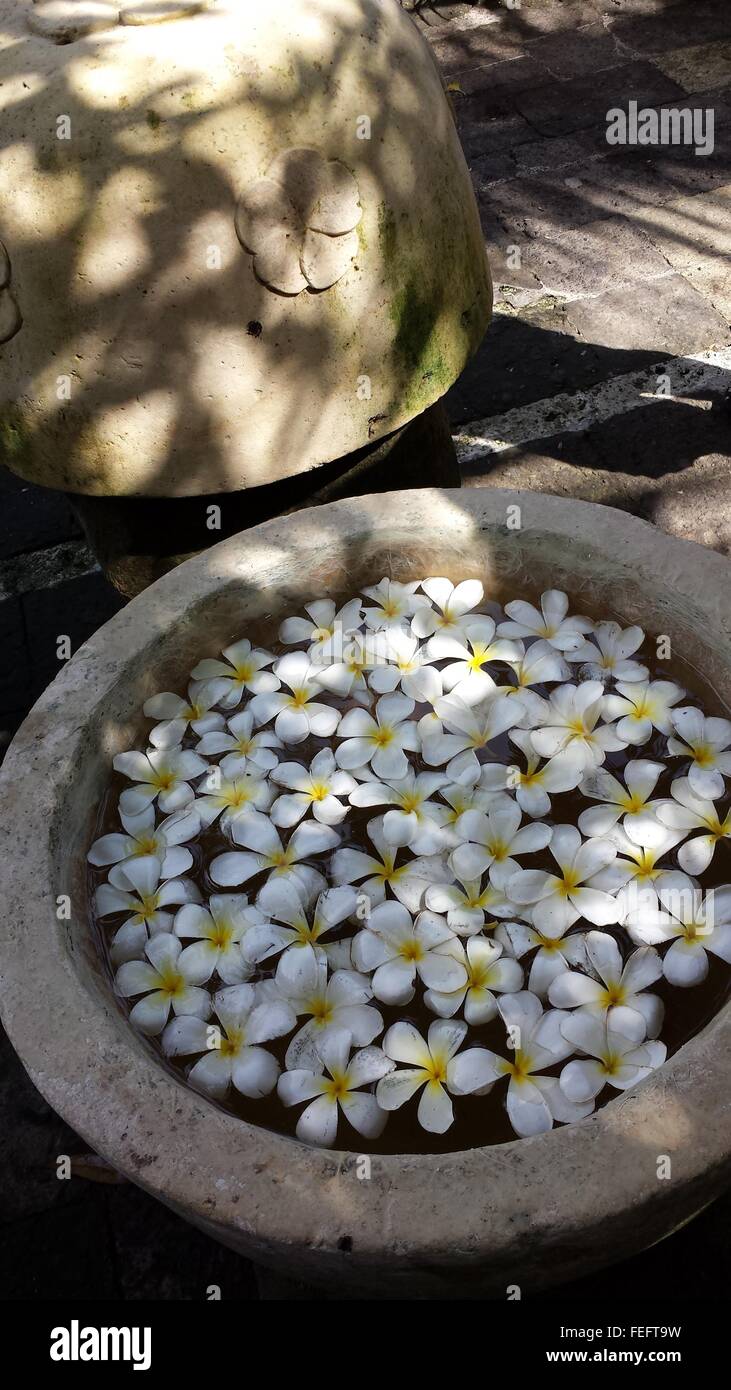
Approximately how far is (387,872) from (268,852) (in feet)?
0.66

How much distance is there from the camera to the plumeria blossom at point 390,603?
6.94ft

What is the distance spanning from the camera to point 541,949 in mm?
1638

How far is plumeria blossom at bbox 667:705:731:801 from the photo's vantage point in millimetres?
1790

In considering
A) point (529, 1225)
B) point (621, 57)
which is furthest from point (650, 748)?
point (621, 57)

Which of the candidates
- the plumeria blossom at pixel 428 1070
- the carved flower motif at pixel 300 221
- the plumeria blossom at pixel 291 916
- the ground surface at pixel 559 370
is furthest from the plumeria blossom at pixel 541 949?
the carved flower motif at pixel 300 221

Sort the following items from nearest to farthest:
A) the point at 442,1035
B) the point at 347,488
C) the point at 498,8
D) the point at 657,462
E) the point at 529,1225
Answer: the point at 529,1225, the point at 442,1035, the point at 347,488, the point at 657,462, the point at 498,8

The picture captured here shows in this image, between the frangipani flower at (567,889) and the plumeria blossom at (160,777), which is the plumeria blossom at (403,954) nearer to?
the frangipani flower at (567,889)

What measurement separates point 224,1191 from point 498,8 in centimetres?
632

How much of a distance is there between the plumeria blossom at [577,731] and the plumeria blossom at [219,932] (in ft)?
1.85

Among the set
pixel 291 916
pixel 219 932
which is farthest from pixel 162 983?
pixel 291 916

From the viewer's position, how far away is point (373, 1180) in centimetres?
138

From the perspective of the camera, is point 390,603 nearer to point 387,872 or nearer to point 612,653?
point 612,653

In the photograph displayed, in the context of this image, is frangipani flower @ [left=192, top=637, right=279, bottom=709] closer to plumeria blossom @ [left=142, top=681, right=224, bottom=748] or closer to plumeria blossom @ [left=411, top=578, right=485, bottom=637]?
plumeria blossom @ [left=142, top=681, right=224, bottom=748]
